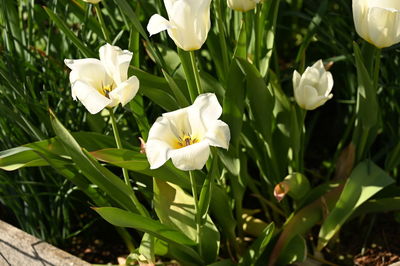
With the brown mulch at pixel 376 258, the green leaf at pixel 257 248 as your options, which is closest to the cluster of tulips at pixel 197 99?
the green leaf at pixel 257 248

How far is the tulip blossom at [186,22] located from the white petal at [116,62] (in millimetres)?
63

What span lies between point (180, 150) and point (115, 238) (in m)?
0.72

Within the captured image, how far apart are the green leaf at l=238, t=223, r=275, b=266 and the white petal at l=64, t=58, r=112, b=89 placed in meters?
0.43

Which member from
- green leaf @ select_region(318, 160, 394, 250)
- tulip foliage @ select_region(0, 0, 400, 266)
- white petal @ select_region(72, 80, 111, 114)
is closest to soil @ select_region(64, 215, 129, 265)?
tulip foliage @ select_region(0, 0, 400, 266)

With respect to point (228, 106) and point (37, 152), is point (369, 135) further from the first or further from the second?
point (37, 152)

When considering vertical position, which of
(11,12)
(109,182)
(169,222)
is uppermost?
(11,12)

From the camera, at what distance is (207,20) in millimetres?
1064

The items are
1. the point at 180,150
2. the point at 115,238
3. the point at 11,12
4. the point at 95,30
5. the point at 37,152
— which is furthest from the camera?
the point at 115,238

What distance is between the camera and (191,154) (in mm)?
973

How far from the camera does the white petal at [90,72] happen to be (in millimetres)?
1095

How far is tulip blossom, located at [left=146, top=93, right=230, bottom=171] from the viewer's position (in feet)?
3.21

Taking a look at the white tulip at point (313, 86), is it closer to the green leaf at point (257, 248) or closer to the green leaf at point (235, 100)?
the green leaf at point (235, 100)

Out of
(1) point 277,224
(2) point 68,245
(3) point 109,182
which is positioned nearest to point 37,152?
(3) point 109,182

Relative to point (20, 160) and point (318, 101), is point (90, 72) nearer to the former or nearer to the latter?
point (20, 160)
